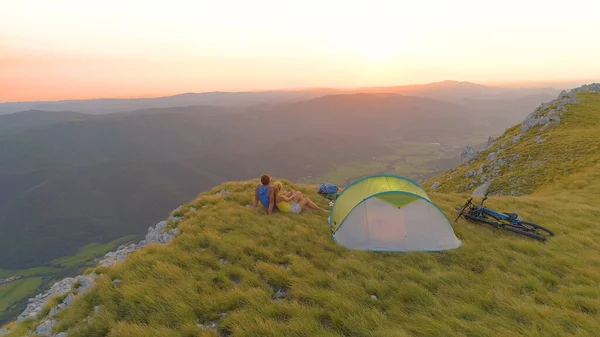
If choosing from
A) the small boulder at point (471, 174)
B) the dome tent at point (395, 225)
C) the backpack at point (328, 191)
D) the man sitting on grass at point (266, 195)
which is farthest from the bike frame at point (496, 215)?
the small boulder at point (471, 174)

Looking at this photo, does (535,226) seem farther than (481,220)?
No

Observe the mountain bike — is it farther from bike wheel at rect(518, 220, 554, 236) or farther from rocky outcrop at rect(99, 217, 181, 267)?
rocky outcrop at rect(99, 217, 181, 267)

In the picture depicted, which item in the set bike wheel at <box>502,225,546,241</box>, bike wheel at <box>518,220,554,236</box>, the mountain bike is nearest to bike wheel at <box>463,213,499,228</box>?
the mountain bike

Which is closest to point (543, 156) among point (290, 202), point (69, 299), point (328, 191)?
point (328, 191)

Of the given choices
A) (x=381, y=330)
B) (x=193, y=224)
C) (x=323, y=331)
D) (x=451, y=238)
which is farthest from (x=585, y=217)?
(x=193, y=224)

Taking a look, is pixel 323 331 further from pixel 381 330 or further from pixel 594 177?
pixel 594 177

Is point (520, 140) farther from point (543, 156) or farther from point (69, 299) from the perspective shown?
point (69, 299)

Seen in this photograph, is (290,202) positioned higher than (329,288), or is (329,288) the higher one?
(290,202)

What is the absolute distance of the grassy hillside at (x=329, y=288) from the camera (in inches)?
229

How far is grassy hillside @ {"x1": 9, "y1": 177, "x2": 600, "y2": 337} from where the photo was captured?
5.81m

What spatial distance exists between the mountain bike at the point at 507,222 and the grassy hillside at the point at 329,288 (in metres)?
0.39

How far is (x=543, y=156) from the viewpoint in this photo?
3009 cm

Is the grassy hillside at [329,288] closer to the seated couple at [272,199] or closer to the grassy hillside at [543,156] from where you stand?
the seated couple at [272,199]

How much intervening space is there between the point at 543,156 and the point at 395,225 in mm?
30725
